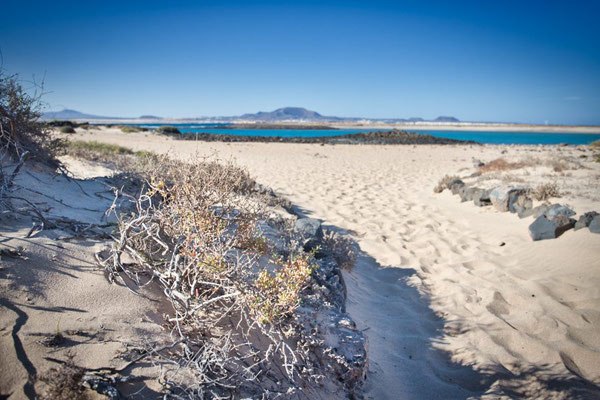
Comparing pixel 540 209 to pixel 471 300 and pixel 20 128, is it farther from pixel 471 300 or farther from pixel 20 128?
pixel 20 128

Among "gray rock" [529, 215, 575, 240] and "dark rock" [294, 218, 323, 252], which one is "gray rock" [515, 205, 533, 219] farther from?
"dark rock" [294, 218, 323, 252]

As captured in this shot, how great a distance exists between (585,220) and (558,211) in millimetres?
485

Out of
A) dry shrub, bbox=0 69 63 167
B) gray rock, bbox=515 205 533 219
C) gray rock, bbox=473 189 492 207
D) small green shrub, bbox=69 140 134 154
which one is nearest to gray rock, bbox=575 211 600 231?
gray rock, bbox=515 205 533 219

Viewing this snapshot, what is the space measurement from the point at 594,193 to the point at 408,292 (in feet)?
17.4

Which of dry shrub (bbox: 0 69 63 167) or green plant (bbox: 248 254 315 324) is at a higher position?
dry shrub (bbox: 0 69 63 167)

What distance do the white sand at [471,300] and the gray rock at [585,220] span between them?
7.1 inches

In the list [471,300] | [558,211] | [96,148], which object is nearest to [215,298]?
[471,300]

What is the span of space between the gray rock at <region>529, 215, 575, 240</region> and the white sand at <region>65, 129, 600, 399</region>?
11 cm

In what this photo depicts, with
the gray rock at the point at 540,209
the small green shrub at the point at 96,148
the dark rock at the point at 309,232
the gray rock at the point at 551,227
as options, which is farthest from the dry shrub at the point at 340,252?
the small green shrub at the point at 96,148

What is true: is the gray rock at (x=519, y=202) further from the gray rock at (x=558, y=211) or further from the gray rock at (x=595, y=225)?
the gray rock at (x=595, y=225)

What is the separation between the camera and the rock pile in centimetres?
517

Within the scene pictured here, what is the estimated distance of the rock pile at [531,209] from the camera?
17.0 feet

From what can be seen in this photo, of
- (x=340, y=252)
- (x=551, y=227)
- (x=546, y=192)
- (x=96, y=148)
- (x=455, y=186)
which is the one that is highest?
(x=96, y=148)

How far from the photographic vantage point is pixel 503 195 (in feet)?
22.9
